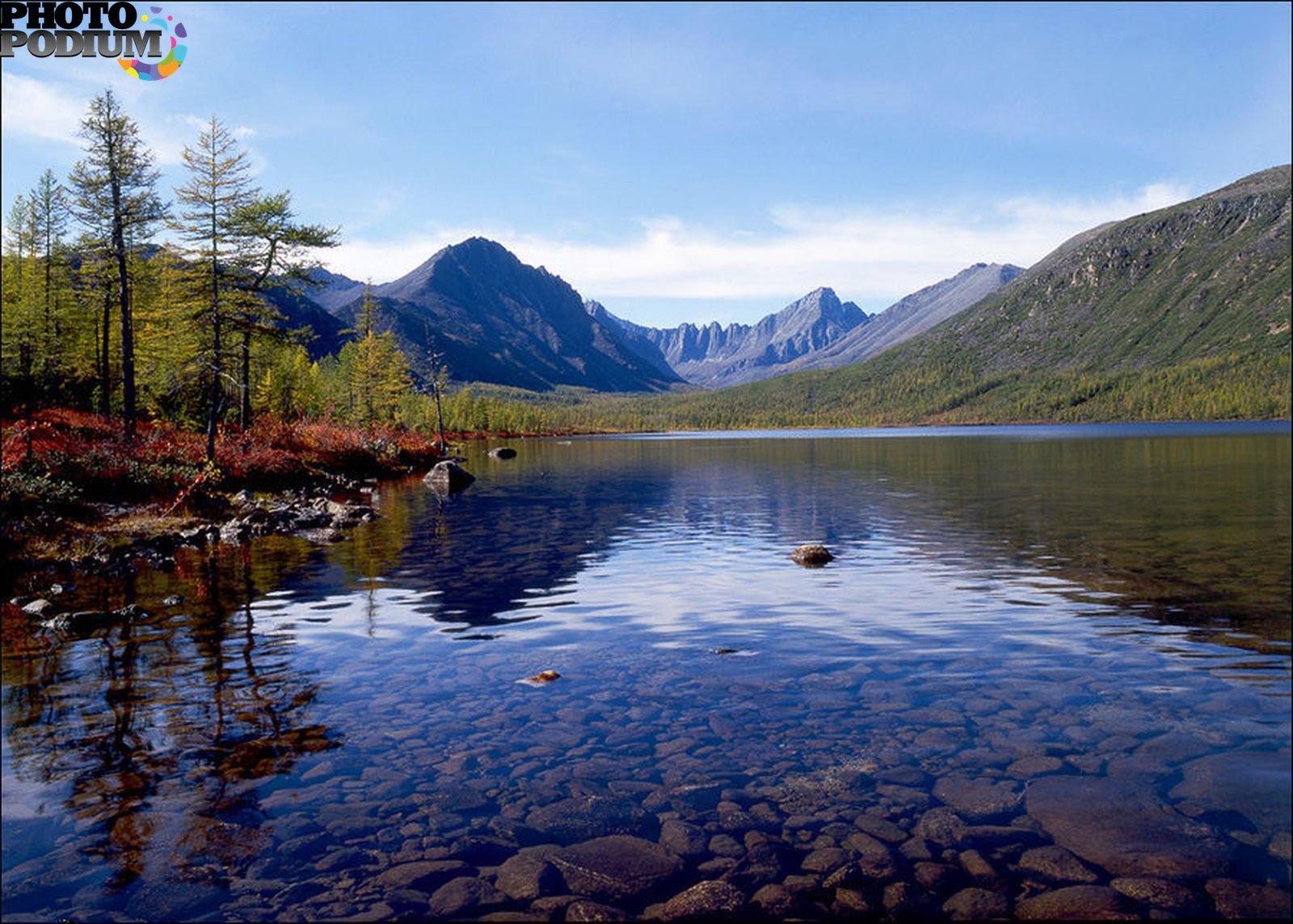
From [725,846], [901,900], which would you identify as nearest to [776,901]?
[725,846]

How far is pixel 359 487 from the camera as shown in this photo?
52031 mm

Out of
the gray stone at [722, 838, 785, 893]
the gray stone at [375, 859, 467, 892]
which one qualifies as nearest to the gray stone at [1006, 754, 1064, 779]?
the gray stone at [722, 838, 785, 893]

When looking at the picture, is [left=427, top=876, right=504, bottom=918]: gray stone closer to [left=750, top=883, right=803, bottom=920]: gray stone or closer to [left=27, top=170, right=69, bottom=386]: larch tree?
[left=750, top=883, right=803, bottom=920]: gray stone

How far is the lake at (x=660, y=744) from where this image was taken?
6812 millimetres

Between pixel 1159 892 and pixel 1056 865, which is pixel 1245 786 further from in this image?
pixel 1056 865

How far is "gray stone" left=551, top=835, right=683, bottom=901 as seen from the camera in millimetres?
6844

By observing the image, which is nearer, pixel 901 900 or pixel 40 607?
pixel 901 900

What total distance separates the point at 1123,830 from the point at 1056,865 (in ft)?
3.81

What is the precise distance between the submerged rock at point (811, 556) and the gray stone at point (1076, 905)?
17.4m

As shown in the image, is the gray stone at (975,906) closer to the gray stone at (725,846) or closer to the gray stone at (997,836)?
the gray stone at (997,836)

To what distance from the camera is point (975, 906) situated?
6402mm

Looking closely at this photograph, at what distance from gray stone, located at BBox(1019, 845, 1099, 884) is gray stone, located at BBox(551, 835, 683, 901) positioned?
10.9ft

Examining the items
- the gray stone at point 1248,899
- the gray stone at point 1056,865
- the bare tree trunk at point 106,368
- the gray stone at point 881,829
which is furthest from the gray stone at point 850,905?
the bare tree trunk at point 106,368

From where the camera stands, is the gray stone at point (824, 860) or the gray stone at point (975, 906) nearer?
the gray stone at point (975, 906)
